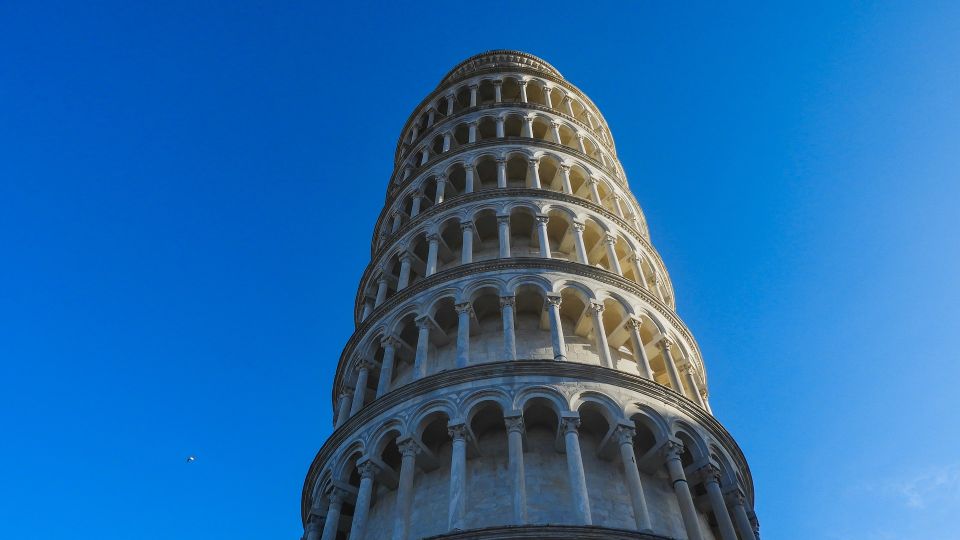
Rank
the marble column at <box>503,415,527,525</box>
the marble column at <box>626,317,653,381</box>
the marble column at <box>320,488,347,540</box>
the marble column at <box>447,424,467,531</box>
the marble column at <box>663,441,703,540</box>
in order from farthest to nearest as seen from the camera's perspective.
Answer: the marble column at <box>626,317,653,381</box>, the marble column at <box>320,488,347,540</box>, the marble column at <box>663,441,703,540</box>, the marble column at <box>447,424,467,531</box>, the marble column at <box>503,415,527,525</box>

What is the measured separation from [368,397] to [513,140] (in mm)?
11232

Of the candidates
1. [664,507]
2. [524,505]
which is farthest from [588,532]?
[664,507]

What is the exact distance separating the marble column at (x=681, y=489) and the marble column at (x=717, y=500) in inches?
24.4

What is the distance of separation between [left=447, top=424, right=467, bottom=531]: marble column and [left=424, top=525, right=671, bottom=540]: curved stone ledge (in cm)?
56

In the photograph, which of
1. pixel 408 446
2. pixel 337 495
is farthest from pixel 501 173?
pixel 337 495

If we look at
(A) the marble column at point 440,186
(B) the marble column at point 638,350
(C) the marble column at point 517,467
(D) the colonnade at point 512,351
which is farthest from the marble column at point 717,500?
(A) the marble column at point 440,186

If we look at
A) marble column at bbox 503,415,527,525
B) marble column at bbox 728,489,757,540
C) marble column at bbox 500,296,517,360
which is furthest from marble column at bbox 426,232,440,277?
marble column at bbox 728,489,757,540

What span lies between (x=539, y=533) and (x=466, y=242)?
Result: 37.7 ft

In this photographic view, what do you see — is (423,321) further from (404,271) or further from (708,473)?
(708,473)

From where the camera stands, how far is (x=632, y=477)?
15.8 metres

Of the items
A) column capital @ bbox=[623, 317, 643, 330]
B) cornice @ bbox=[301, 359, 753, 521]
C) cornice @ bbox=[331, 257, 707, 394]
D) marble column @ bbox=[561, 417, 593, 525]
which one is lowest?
marble column @ bbox=[561, 417, 593, 525]

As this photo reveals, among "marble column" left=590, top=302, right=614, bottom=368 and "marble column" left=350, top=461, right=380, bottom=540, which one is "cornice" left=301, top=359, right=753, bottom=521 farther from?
"marble column" left=350, top=461, right=380, bottom=540

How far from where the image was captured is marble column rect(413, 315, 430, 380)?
19.6m

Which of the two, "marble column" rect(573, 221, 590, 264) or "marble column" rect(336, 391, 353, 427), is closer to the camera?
"marble column" rect(336, 391, 353, 427)
